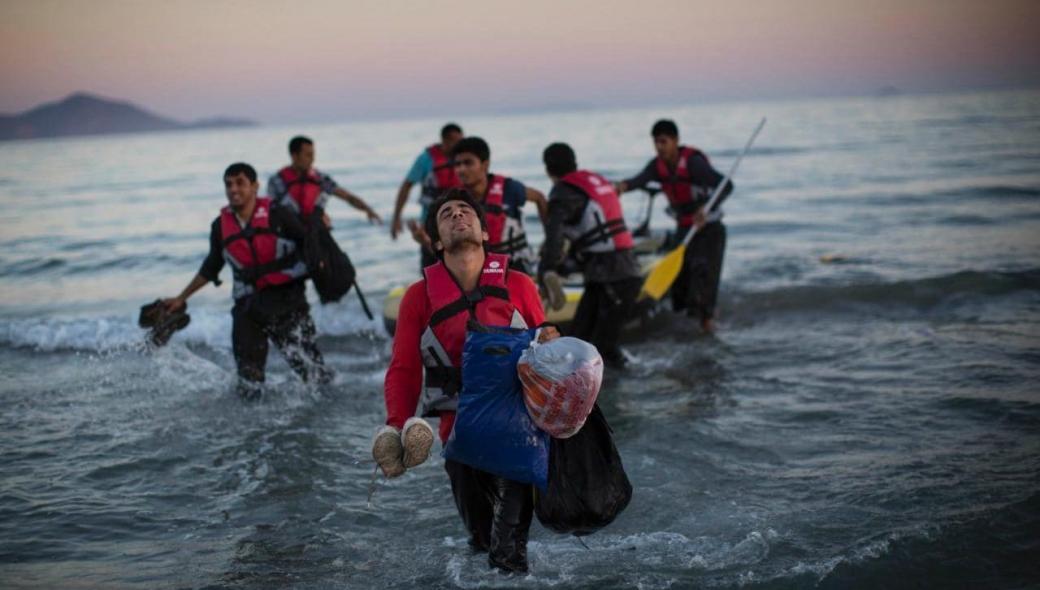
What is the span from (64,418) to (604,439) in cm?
568

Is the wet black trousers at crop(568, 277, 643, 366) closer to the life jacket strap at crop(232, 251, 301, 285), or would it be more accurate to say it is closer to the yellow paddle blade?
the yellow paddle blade

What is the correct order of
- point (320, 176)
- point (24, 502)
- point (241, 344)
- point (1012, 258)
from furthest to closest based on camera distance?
point (1012, 258) → point (320, 176) → point (241, 344) → point (24, 502)

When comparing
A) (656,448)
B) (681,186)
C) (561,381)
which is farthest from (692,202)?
(561,381)

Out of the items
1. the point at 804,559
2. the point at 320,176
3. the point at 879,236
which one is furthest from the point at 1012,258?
the point at 804,559

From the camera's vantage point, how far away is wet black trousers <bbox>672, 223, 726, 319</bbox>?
9359 mm

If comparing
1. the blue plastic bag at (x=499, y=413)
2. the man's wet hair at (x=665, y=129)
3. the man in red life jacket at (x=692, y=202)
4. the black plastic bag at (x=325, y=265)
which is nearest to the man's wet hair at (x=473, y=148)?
the black plastic bag at (x=325, y=265)

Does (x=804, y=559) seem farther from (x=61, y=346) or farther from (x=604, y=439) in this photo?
(x=61, y=346)

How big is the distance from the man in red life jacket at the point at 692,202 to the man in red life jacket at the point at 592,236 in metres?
1.29

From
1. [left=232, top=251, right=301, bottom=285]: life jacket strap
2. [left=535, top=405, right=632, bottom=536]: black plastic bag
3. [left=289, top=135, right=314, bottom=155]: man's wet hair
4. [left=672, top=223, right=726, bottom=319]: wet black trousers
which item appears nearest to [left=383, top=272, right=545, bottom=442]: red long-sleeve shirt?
[left=535, top=405, right=632, bottom=536]: black plastic bag

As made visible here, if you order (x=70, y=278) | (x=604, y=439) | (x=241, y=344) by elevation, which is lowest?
(x=70, y=278)

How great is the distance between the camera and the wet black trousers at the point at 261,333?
695 centimetres

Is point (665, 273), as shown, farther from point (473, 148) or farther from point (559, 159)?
point (473, 148)

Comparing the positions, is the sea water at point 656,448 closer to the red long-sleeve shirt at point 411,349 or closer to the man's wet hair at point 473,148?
the red long-sleeve shirt at point 411,349

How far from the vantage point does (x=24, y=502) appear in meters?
5.83
